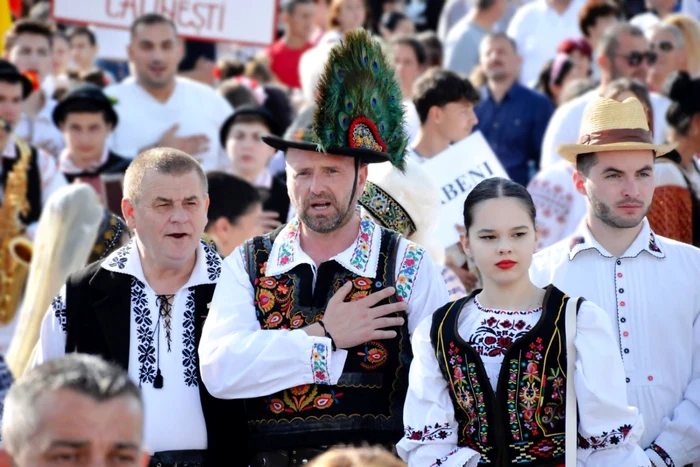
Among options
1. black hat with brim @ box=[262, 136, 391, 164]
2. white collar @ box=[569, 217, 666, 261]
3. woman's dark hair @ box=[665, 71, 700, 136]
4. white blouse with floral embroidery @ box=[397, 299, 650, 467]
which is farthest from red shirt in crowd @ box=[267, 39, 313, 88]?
white blouse with floral embroidery @ box=[397, 299, 650, 467]

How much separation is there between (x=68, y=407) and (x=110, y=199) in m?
5.74

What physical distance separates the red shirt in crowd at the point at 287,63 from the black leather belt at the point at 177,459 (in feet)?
29.3

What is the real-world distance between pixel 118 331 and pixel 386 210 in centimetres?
130

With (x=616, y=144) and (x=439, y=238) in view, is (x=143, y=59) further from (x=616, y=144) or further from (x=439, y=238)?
(x=616, y=144)

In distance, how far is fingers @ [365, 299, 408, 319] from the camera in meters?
4.91

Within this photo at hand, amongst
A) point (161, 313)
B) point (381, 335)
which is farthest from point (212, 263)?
point (381, 335)

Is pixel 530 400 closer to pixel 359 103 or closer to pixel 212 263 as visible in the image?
pixel 359 103

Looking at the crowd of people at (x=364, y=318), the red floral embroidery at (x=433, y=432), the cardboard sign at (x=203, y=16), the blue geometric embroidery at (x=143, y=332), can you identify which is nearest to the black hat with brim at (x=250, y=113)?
the cardboard sign at (x=203, y=16)

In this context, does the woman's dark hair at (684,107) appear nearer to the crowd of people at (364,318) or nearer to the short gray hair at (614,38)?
the crowd of people at (364,318)

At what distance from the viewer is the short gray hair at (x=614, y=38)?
10039mm

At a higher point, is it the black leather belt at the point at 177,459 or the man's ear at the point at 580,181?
the man's ear at the point at 580,181

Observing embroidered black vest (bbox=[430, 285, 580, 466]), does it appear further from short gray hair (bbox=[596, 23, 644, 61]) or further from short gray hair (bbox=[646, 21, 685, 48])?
short gray hair (bbox=[646, 21, 685, 48])

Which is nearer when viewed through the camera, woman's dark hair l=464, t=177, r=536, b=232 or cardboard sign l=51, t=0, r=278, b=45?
woman's dark hair l=464, t=177, r=536, b=232

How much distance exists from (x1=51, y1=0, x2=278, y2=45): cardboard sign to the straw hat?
656 centimetres
